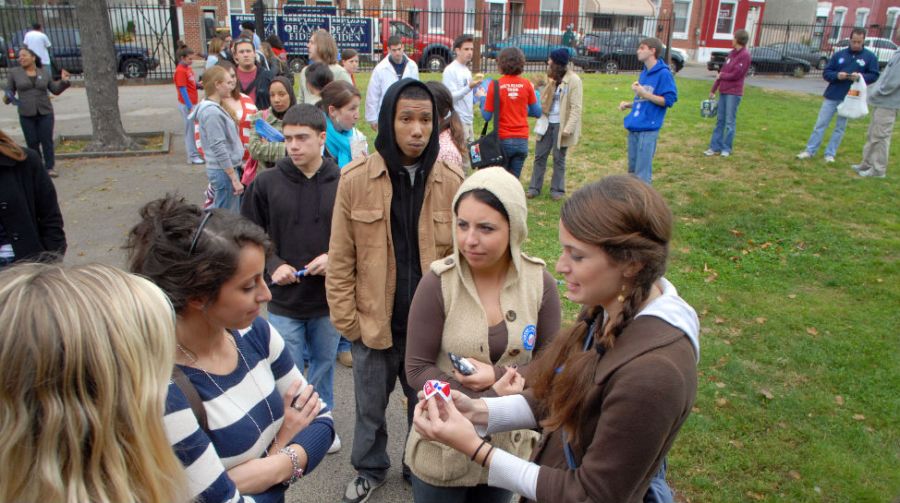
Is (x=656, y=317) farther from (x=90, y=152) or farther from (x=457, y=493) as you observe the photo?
(x=90, y=152)

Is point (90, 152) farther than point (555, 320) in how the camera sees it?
Yes

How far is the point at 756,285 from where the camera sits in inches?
236

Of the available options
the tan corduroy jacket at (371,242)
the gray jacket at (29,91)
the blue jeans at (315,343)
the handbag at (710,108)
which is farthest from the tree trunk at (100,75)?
the handbag at (710,108)

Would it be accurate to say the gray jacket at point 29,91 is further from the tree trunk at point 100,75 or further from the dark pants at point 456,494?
the dark pants at point 456,494

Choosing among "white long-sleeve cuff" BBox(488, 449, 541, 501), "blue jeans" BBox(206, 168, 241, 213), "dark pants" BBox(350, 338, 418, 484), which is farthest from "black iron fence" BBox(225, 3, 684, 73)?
"white long-sleeve cuff" BBox(488, 449, 541, 501)

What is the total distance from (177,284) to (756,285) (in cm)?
572

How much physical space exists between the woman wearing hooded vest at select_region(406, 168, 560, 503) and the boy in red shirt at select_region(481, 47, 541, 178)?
207 inches

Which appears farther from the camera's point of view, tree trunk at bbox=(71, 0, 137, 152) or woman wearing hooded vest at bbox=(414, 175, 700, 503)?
tree trunk at bbox=(71, 0, 137, 152)

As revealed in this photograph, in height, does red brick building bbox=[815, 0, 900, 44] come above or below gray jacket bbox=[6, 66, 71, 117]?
above

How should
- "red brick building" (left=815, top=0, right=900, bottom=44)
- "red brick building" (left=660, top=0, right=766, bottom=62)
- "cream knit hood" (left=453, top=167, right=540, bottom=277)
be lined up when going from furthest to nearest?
"red brick building" (left=815, top=0, right=900, bottom=44), "red brick building" (left=660, top=0, right=766, bottom=62), "cream knit hood" (left=453, top=167, right=540, bottom=277)

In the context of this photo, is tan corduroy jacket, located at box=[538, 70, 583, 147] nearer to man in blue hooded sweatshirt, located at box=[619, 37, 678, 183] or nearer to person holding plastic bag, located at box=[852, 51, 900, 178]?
man in blue hooded sweatshirt, located at box=[619, 37, 678, 183]

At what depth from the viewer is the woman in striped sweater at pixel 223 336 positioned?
174 centimetres

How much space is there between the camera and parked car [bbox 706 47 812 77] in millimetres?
25500

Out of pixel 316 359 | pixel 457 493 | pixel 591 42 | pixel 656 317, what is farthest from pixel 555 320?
pixel 591 42
